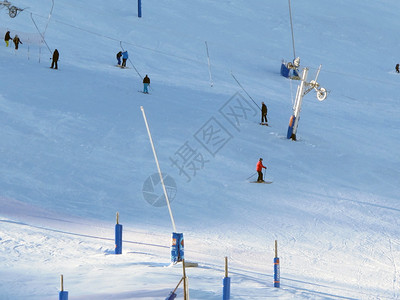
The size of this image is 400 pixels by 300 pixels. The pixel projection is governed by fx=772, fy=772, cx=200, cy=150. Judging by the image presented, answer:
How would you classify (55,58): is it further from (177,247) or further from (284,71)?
(177,247)

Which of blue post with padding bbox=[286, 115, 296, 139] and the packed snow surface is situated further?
blue post with padding bbox=[286, 115, 296, 139]

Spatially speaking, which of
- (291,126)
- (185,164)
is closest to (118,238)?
(185,164)

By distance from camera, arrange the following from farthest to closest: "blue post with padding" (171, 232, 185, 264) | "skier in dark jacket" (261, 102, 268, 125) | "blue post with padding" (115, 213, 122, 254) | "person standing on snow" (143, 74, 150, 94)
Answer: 1. "person standing on snow" (143, 74, 150, 94)
2. "skier in dark jacket" (261, 102, 268, 125)
3. "blue post with padding" (115, 213, 122, 254)
4. "blue post with padding" (171, 232, 185, 264)

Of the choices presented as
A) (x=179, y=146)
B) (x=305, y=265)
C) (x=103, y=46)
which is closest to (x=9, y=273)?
(x=305, y=265)

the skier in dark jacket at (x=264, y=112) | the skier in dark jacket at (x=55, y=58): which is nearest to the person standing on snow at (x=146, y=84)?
the skier in dark jacket at (x=55, y=58)

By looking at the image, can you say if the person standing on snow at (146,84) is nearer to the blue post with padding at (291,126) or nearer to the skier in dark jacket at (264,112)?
the skier in dark jacket at (264,112)

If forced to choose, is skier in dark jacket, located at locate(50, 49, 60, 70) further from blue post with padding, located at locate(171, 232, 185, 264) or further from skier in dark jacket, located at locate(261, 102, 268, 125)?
blue post with padding, located at locate(171, 232, 185, 264)

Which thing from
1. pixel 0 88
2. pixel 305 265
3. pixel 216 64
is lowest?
pixel 305 265

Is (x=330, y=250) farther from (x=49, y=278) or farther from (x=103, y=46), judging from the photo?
(x=103, y=46)

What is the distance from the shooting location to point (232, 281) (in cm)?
1261

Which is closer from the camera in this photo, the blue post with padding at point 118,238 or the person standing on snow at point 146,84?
the blue post with padding at point 118,238

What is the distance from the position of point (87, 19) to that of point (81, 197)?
84.2 ft

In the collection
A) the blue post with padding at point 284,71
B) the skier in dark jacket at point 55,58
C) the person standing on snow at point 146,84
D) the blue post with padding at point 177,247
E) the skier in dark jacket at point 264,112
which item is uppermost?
the blue post with padding at point 284,71

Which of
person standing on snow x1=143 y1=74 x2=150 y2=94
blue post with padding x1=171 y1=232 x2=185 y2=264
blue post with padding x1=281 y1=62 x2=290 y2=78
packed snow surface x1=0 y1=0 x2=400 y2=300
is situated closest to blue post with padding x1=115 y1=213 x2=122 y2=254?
packed snow surface x1=0 y1=0 x2=400 y2=300
